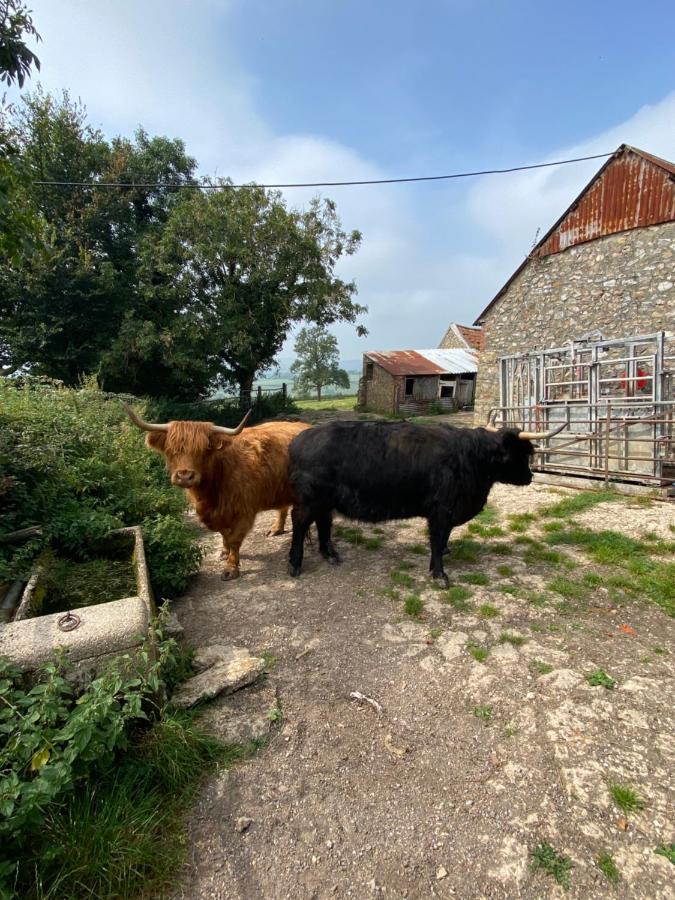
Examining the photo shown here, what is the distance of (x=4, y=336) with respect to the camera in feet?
45.2

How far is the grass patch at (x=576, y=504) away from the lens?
259 inches

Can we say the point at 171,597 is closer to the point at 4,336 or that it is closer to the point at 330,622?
the point at 330,622

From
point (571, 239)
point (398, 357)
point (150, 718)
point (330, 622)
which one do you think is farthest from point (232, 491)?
point (398, 357)

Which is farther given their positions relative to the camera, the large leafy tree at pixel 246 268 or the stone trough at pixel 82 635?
the large leafy tree at pixel 246 268

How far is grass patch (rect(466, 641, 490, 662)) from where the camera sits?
126 inches

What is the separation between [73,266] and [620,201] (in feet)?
54.9

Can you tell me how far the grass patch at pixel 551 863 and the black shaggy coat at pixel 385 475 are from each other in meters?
2.64

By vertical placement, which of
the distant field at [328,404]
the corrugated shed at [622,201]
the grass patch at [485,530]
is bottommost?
the grass patch at [485,530]

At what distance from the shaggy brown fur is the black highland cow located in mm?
398

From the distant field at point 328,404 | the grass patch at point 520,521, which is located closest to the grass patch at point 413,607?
the grass patch at point 520,521

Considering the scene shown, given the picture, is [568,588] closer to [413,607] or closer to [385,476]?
[413,607]

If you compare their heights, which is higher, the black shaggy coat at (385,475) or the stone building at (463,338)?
the stone building at (463,338)

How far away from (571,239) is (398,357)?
16.1m

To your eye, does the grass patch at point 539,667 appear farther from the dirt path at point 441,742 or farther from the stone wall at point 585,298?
the stone wall at point 585,298
